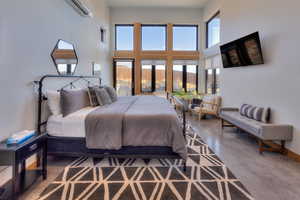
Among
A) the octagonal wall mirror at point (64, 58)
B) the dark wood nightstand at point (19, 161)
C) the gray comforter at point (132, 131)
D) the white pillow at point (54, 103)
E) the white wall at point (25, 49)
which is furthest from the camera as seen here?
the octagonal wall mirror at point (64, 58)

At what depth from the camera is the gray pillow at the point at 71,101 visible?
9.35ft

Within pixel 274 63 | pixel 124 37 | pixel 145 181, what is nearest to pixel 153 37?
pixel 124 37

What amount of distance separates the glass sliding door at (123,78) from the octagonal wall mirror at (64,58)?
403 centimetres

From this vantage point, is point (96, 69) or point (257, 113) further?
point (96, 69)

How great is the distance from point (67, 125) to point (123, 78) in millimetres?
5853

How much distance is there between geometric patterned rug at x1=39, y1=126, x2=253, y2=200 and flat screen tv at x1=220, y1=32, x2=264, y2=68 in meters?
2.48

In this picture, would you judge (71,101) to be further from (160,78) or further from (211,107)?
(160,78)

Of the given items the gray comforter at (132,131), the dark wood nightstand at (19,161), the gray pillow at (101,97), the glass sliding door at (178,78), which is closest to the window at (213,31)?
the glass sliding door at (178,78)

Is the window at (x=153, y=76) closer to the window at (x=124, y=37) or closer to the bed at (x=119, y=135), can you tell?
the window at (x=124, y=37)

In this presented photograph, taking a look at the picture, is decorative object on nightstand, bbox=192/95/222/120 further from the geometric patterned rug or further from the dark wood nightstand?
the dark wood nightstand

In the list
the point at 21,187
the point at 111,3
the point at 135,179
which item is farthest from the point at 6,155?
the point at 111,3

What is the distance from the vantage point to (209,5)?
7168 mm

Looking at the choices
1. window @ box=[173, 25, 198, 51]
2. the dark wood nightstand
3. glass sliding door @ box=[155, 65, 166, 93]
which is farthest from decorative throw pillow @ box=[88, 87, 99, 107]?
window @ box=[173, 25, 198, 51]

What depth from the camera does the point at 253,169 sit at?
2.66 meters
